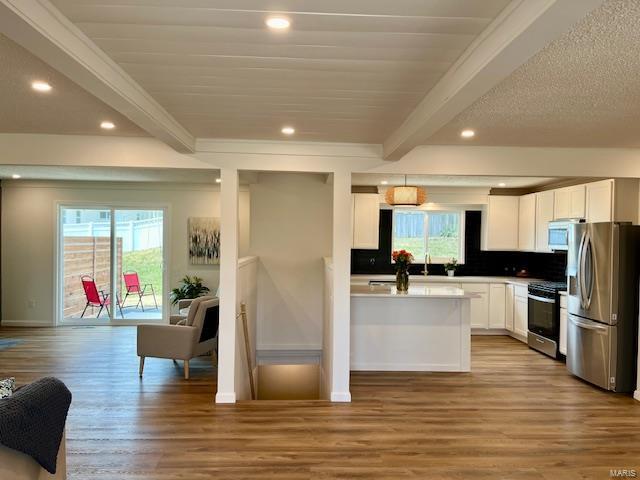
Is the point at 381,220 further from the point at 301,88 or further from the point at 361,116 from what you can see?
the point at 301,88

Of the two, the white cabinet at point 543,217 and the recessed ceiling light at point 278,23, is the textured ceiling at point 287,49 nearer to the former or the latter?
the recessed ceiling light at point 278,23

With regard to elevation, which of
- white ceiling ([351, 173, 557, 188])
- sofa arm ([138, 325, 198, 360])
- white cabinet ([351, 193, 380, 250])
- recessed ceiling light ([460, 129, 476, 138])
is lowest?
sofa arm ([138, 325, 198, 360])

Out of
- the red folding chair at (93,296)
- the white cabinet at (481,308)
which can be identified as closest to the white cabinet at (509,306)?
the white cabinet at (481,308)

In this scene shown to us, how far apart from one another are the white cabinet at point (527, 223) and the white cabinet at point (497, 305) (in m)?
0.77

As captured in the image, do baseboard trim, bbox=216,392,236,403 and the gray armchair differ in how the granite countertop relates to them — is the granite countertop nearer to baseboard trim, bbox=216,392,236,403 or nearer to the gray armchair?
the gray armchair

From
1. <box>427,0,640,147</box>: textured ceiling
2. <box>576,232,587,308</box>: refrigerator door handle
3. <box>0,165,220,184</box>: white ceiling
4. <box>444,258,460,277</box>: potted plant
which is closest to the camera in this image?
<box>427,0,640,147</box>: textured ceiling

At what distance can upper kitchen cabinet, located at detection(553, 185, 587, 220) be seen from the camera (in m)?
6.01

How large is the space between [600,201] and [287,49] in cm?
499

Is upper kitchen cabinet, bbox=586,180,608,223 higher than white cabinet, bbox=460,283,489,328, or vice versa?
upper kitchen cabinet, bbox=586,180,608,223

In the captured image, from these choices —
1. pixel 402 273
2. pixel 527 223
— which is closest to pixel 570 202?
pixel 527 223

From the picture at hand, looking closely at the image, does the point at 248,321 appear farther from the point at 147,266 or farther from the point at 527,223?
the point at 527,223

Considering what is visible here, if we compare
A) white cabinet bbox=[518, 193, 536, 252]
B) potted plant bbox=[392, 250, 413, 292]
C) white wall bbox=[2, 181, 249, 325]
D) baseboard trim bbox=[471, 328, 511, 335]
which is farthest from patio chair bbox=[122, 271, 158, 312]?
white cabinet bbox=[518, 193, 536, 252]

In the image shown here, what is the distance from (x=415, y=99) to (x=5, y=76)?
2.41 m

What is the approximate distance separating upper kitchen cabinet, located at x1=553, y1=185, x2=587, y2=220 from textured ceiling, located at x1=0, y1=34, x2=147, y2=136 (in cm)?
534
